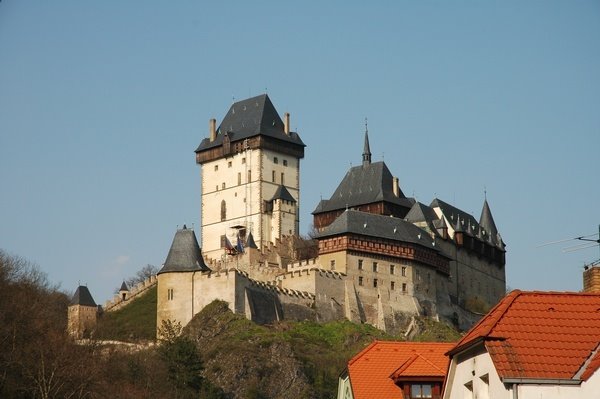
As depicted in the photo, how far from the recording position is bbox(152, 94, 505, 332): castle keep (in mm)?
84812

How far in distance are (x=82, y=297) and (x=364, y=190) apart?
25.8 meters

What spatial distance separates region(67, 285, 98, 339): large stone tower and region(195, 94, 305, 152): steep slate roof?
23732 mm

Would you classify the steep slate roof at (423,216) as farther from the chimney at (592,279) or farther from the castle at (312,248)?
the chimney at (592,279)

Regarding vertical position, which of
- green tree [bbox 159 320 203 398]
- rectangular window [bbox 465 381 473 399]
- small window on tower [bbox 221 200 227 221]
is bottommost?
rectangular window [bbox 465 381 473 399]

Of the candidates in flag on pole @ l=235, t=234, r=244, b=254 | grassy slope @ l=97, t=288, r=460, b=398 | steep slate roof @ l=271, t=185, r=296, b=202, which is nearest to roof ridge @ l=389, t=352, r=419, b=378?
grassy slope @ l=97, t=288, r=460, b=398

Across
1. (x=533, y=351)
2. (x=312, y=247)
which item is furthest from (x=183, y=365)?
(x=533, y=351)

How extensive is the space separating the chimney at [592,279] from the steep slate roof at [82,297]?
77.5 m

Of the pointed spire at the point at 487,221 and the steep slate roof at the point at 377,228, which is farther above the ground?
the pointed spire at the point at 487,221

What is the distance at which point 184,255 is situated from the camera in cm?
8581

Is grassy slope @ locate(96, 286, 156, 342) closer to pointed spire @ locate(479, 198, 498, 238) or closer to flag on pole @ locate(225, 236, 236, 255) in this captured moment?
flag on pole @ locate(225, 236, 236, 255)

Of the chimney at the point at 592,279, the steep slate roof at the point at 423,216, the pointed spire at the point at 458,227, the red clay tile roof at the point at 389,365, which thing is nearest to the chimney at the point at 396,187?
the steep slate roof at the point at 423,216

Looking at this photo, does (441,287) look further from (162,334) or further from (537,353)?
(537,353)

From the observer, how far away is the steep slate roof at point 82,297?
300 feet

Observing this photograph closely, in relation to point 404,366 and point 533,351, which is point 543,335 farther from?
point 404,366
